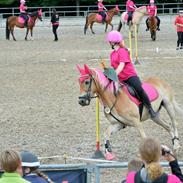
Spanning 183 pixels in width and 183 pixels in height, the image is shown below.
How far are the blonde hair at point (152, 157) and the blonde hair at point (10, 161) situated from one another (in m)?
1.09

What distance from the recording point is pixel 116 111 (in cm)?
1012

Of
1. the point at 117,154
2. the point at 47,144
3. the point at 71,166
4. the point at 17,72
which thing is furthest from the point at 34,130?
the point at 17,72

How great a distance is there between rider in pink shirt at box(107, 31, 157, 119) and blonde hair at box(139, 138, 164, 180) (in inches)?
192

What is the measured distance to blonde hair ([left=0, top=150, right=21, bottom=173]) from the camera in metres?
5.22

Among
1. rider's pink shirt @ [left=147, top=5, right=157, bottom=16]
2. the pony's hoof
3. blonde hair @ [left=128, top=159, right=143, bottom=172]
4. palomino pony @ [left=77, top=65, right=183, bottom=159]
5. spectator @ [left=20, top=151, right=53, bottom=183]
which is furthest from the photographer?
rider's pink shirt @ [left=147, top=5, right=157, bottom=16]

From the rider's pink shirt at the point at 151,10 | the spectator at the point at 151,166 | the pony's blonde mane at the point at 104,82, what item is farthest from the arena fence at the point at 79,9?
the spectator at the point at 151,166

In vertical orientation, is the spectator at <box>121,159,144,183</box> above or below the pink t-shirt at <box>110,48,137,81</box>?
below

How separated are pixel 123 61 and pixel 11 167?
5.14m

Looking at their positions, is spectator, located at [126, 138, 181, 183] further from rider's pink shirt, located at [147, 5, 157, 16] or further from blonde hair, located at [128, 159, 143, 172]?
rider's pink shirt, located at [147, 5, 157, 16]

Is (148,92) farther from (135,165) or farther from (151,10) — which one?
(151,10)

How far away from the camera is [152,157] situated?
17.3 feet

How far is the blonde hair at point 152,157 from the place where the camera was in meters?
5.20

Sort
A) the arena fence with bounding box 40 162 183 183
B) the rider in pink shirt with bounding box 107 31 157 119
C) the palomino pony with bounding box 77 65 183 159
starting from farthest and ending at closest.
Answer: the rider in pink shirt with bounding box 107 31 157 119, the palomino pony with bounding box 77 65 183 159, the arena fence with bounding box 40 162 183 183

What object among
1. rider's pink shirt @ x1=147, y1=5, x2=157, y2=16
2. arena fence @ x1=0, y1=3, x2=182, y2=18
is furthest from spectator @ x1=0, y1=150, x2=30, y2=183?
arena fence @ x1=0, y1=3, x2=182, y2=18
